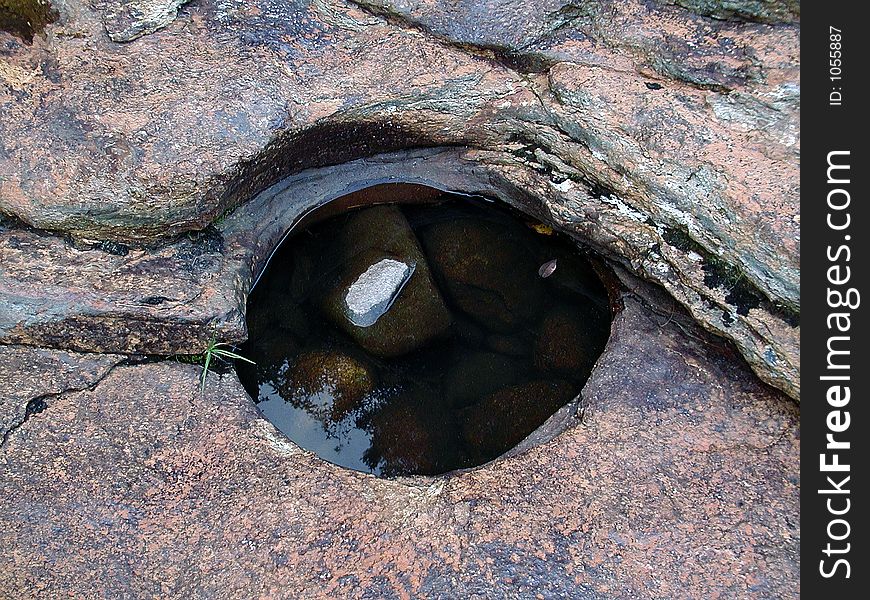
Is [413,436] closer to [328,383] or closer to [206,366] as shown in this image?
[328,383]

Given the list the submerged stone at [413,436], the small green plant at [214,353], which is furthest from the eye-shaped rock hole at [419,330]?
the small green plant at [214,353]

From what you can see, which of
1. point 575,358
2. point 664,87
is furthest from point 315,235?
point 664,87

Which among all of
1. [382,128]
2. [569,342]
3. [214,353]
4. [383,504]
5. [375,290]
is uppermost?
[382,128]

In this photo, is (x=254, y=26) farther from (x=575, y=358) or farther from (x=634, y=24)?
(x=575, y=358)

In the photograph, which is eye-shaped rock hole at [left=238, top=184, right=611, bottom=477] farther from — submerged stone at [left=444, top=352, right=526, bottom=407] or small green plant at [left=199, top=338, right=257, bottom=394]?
small green plant at [left=199, top=338, right=257, bottom=394]

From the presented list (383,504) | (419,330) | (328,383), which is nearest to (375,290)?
(419,330)

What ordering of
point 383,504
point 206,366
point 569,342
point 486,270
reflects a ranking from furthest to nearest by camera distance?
1. point 486,270
2. point 569,342
3. point 206,366
4. point 383,504

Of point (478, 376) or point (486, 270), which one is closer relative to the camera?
point (478, 376)
